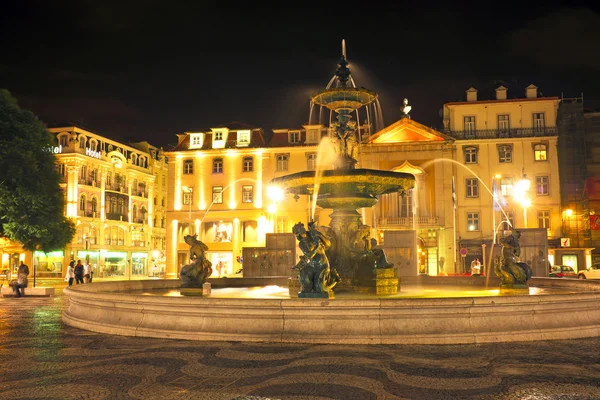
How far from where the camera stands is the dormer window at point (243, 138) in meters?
51.8

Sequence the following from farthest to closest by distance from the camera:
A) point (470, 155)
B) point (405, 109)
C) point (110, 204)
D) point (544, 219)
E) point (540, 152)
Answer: point (110, 204)
point (405, 109)
point (470, 155)
point (540, 152)
point (544, 219)

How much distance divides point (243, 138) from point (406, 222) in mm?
16693

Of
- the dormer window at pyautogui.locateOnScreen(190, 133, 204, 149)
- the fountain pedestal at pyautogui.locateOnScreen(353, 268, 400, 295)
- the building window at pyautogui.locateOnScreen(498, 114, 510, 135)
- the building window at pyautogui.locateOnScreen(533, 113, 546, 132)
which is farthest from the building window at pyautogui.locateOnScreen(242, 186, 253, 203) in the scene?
the fountain pedestal at pyautogui.locateOnScreen(353, 268, 400, 295)

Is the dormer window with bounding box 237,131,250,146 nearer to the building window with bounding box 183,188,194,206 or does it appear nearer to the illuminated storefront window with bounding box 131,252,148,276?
the building window with bounding box 183,188,194,206

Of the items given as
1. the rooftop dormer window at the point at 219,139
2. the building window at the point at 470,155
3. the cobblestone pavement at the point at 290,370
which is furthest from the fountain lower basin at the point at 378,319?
the rooftop dormer window at the point at 219,139

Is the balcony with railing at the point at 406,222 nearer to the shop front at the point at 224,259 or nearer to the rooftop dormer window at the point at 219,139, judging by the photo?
the shop front at the point at 224,259

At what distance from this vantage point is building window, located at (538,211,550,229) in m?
44.8

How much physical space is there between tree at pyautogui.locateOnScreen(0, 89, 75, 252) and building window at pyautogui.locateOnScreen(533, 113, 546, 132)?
3466 cm

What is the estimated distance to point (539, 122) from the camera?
45531 mm

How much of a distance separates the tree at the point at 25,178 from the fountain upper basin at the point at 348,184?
863 inches

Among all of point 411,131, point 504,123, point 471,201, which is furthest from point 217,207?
point 504,123

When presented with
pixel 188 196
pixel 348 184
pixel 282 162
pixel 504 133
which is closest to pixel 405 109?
pixel 504 133

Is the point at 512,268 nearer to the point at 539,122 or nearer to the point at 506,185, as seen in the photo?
the point at 506,185

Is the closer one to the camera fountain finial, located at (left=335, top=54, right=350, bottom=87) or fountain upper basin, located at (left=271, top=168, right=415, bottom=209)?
fountain upper basin, located at (left=271, top=168, right=415, bottom=209)
